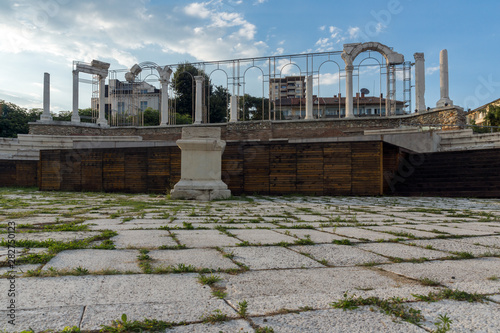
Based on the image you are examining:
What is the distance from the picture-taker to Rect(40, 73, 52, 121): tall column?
28.7m

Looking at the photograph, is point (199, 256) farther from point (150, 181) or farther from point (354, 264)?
point (150, 181)

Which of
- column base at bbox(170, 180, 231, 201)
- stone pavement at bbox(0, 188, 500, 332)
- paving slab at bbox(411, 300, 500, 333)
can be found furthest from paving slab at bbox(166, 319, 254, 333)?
column base at bbox(170, 180, 231, 201)

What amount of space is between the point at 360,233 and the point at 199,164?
6.34 metres

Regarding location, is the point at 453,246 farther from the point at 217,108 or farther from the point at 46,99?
the point at 217,108

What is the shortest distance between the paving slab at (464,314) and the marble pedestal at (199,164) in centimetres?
803

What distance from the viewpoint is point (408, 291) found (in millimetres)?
1952

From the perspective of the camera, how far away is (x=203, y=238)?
11.8 feet

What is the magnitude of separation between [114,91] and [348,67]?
67.7 ft

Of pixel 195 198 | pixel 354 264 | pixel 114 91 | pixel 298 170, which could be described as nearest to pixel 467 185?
pixel 298 170

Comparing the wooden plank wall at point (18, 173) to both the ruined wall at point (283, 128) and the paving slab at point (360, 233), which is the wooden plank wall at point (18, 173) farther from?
the paving slab at point (360, 233)

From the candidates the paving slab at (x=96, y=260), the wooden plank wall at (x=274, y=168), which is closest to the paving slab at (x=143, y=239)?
the paving slab at (x=96, y=260)

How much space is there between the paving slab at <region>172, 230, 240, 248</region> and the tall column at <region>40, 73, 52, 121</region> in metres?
29.9

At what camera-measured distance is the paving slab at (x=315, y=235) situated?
363 cm

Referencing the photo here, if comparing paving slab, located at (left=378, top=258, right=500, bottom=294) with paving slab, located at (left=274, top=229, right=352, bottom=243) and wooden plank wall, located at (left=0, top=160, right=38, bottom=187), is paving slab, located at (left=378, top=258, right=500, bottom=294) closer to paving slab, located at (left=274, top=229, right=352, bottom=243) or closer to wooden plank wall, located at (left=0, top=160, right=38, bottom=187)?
paving slab, located at (left=274, top=229, right=352, bottom=243)
